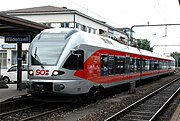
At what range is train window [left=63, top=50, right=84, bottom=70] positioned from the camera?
11.9m

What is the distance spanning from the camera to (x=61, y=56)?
11758 mm

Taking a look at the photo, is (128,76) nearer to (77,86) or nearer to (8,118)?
(77,86)

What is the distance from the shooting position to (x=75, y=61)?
12102 millimetres

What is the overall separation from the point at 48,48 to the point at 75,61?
3.85ft

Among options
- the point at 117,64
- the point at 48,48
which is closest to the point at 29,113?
the point at 48,48

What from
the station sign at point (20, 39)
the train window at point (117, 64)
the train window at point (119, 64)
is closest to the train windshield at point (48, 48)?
the station sign at point (20, 39)

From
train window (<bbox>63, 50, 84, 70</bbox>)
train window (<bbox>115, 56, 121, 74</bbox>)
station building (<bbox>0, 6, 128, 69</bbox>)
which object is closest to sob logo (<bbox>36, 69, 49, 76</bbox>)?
train window (<bbox>63, 50, 84, 70</bbox>)

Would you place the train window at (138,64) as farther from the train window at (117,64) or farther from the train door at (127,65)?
the train window at (117,64)

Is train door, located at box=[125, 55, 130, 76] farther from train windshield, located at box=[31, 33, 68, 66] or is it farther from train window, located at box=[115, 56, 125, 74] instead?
train windshield, located at box=[31, 33, 68, 66]

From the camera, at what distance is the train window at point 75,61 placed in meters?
11.9

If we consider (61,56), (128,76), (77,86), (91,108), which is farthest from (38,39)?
(128,76)

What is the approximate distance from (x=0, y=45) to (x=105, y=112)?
37.5 metres

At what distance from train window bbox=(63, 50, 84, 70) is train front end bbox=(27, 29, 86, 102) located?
0.29ft

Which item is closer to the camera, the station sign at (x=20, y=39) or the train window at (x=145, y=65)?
the station sign at (x=20, y=39)
